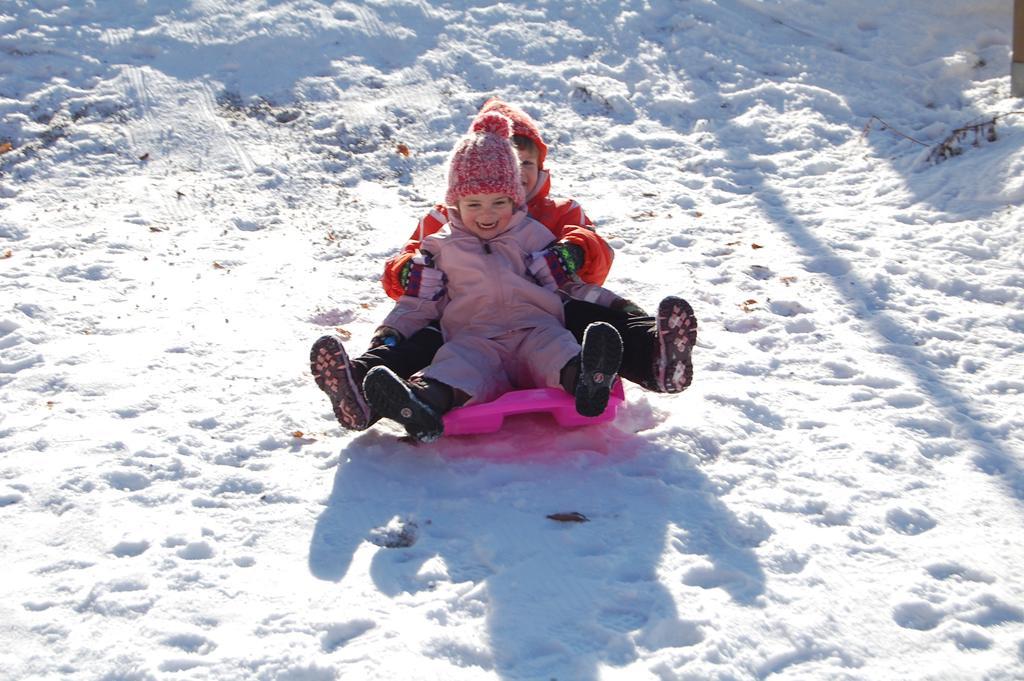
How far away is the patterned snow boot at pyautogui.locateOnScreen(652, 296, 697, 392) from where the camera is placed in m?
3.48

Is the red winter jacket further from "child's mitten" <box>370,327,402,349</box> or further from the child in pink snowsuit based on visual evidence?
"child's mitten" <box>370,327,402,349</box>

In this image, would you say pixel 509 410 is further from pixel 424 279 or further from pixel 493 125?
pixel 493 125

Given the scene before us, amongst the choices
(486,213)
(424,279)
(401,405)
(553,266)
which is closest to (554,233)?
(553,266)

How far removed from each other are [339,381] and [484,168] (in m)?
0.88

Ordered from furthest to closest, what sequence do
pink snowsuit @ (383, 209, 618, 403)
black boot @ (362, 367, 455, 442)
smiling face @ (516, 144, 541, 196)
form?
smiling face @ (516, 144, 541, 196), pink snowsuit @ (383, 209, 618, 403), black boot @ (362, 367, 455, 442)

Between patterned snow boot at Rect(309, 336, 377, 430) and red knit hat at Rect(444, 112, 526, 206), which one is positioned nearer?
patterned snow boot at Rect(309, 336, 377, 430)

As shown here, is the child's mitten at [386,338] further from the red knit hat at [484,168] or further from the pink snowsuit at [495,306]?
the red knit hat at [484,168]

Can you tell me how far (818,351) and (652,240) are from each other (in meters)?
1.24

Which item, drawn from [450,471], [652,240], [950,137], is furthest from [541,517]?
[950,137]

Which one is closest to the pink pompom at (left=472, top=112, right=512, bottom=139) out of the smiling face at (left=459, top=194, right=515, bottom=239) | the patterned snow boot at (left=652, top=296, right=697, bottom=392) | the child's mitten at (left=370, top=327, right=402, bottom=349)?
the smiling face at (left=459, top=194, right=515, bottom=239)

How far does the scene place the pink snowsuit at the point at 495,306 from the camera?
3684 mm

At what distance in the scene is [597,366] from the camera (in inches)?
131

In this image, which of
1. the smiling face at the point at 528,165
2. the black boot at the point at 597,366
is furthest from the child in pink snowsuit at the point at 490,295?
the smiling face at the point at 528,165

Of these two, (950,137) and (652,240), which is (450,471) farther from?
(950,137)
